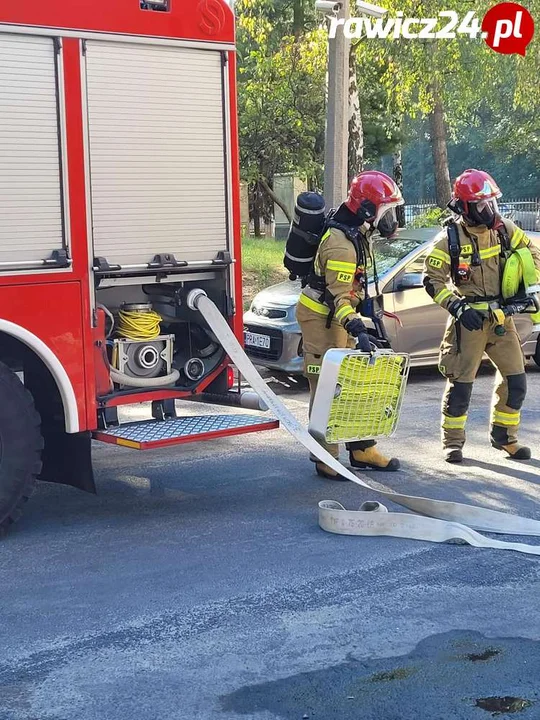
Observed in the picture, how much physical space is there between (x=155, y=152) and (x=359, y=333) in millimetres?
1598

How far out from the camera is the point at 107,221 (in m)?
5.38

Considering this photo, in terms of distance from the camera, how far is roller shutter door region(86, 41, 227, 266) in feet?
17.5

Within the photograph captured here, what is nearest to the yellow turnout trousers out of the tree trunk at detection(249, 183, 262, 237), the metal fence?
the tree trunk at detection(249, 183, 262, 237)

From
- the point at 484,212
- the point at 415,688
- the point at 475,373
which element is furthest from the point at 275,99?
the point at 415,688

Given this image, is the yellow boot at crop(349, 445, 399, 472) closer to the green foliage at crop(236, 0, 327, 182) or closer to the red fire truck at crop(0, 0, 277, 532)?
the red fire truck at crop(0, 0, 277, 532)

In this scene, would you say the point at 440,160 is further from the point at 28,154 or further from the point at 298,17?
the point at 28,154

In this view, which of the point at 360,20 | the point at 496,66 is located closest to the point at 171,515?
the point at 360,20

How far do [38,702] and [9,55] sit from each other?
10.2 ft

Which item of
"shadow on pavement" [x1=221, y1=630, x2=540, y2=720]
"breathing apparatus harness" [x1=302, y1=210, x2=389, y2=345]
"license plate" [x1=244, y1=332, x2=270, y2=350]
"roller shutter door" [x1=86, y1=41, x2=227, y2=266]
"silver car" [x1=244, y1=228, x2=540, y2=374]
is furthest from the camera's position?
"license plate" [x1=244, y1=332, x2=270, y2=350]

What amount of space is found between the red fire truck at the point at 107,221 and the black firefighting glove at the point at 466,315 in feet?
5.42

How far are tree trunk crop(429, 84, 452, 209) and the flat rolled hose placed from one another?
18193mm

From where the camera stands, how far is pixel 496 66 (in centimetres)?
2050

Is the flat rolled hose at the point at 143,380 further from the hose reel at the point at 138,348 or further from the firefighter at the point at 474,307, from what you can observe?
the firefighter at the point at 474,307

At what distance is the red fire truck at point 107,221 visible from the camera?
16.7ft
